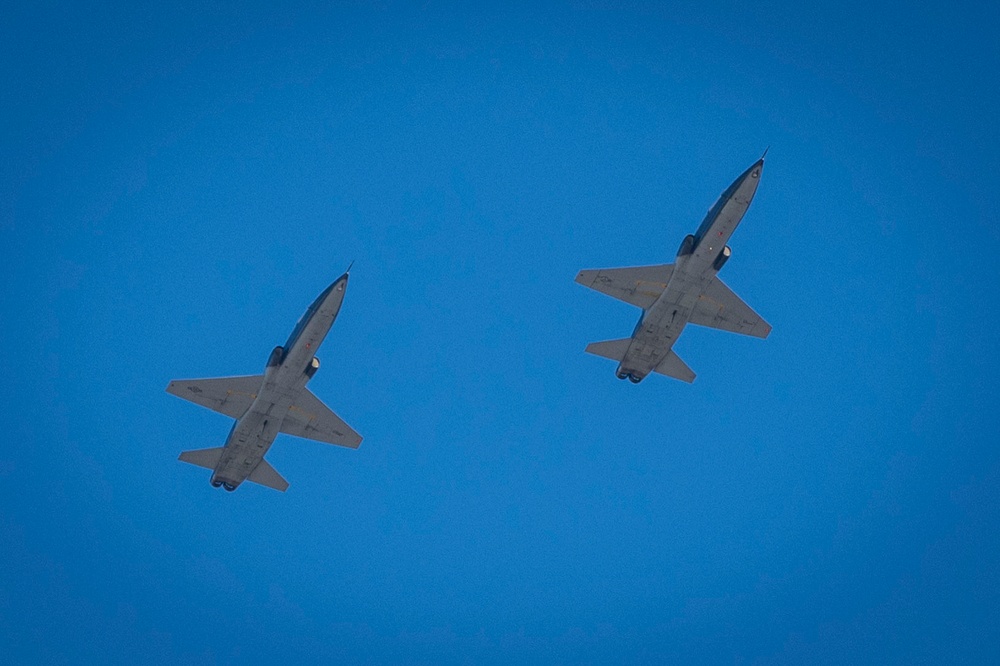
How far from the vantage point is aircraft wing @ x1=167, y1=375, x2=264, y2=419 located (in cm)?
7100

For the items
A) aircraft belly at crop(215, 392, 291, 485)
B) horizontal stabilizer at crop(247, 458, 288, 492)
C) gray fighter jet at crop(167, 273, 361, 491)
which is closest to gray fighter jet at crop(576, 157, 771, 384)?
gray fighter jet at crop(167, 273, 361, 491)

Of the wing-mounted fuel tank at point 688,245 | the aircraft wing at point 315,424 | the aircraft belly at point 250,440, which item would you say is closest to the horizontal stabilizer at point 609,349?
the wing-mounted fuel tank at point 688,245

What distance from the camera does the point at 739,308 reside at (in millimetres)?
73750

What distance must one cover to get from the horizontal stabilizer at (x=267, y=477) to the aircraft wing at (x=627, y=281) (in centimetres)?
2203

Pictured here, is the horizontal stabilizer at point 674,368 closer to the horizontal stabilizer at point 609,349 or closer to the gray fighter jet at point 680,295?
the gray fighter jet at point 680,295

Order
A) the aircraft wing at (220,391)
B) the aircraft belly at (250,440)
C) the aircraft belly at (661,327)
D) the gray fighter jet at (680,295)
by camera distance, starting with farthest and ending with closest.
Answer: the aircraft wing at (220,391) → the aircraft belly at (250,440) → the aircraft belly at (661,327) → the gray fighter jet at (680,295)

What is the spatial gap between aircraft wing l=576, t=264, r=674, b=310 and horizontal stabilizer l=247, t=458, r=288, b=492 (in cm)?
2203

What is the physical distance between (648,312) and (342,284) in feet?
59.5

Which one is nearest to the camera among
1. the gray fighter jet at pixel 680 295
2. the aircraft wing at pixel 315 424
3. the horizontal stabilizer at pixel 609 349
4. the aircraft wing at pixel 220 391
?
the gray fighter jet at pixel 680 295

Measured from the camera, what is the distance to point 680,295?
228ft

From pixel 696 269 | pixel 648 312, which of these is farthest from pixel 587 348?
pixel 696 269

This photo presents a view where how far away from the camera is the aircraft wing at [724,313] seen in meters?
72.7

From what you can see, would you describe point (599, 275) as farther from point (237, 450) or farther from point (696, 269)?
point (237, 450)

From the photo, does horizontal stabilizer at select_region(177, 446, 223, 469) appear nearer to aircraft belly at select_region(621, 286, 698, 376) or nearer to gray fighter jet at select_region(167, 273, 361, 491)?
gray fighter jet at select_region(167, 273, 361, 491)
